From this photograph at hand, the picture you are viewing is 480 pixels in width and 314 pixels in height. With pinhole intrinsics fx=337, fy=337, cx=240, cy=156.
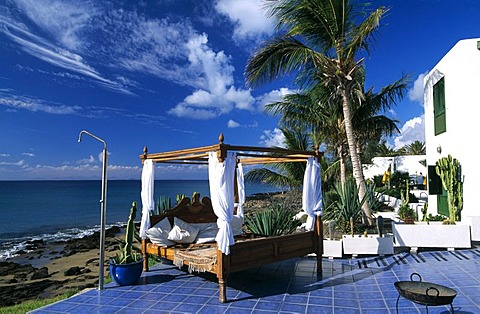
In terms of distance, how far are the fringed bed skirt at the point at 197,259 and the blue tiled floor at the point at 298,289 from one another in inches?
14.3

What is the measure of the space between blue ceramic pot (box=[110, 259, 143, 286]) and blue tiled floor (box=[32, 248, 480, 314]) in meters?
0.12

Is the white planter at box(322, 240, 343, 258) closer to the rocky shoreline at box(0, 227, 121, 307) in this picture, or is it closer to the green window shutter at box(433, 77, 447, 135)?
the green window shutter at box(433, 77, 447, 135)

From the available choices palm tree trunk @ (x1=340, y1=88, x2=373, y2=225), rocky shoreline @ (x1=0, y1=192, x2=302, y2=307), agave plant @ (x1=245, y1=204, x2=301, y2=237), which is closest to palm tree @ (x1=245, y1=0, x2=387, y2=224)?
palm tree trunk @ (x1=340, y1=88, x2=373, y2=225)

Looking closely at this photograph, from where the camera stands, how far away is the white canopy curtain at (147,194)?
19.1ft

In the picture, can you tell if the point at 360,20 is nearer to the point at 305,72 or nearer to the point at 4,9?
the point at 305,72

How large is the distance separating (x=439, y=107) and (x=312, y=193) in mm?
5530

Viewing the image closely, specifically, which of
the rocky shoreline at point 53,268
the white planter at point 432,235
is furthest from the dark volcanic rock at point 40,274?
the white planter at point 432,235

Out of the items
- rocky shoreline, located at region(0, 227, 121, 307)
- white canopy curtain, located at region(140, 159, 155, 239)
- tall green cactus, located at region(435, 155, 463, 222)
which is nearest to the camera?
white canopy curtain, located at region(140, 159, 155, 239)

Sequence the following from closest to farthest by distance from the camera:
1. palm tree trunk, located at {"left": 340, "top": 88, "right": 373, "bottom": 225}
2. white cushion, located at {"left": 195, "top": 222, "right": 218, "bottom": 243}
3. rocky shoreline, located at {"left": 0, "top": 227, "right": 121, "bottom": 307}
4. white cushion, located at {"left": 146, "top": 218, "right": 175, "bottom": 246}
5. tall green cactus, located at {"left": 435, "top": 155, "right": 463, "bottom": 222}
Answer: white cushion, located at {"left": 146, "top": 218, "right": 175, "bottom": 246} < white cushion, located at {"left": 195, "top": 222, "right": 218, "bottom": 243} < tall green cactus, located at {"left": 435, "top": 155, "right": 463, "bottom": 222} < palm tree trunk, located at {"left": 340, "top": 88, "right": 373, "bottom": 225} < rocky shoreline, located at {"left": 0, "top": 227, "right": 121, "bottom": 307}

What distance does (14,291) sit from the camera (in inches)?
336

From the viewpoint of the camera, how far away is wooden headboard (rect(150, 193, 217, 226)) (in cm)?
623

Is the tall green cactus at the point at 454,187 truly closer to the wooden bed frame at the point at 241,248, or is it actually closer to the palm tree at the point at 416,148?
the wooden bed frame at the point at 241,248

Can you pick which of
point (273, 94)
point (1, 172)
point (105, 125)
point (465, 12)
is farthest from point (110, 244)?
point (1, 172)

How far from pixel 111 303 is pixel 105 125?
95.1 ft
